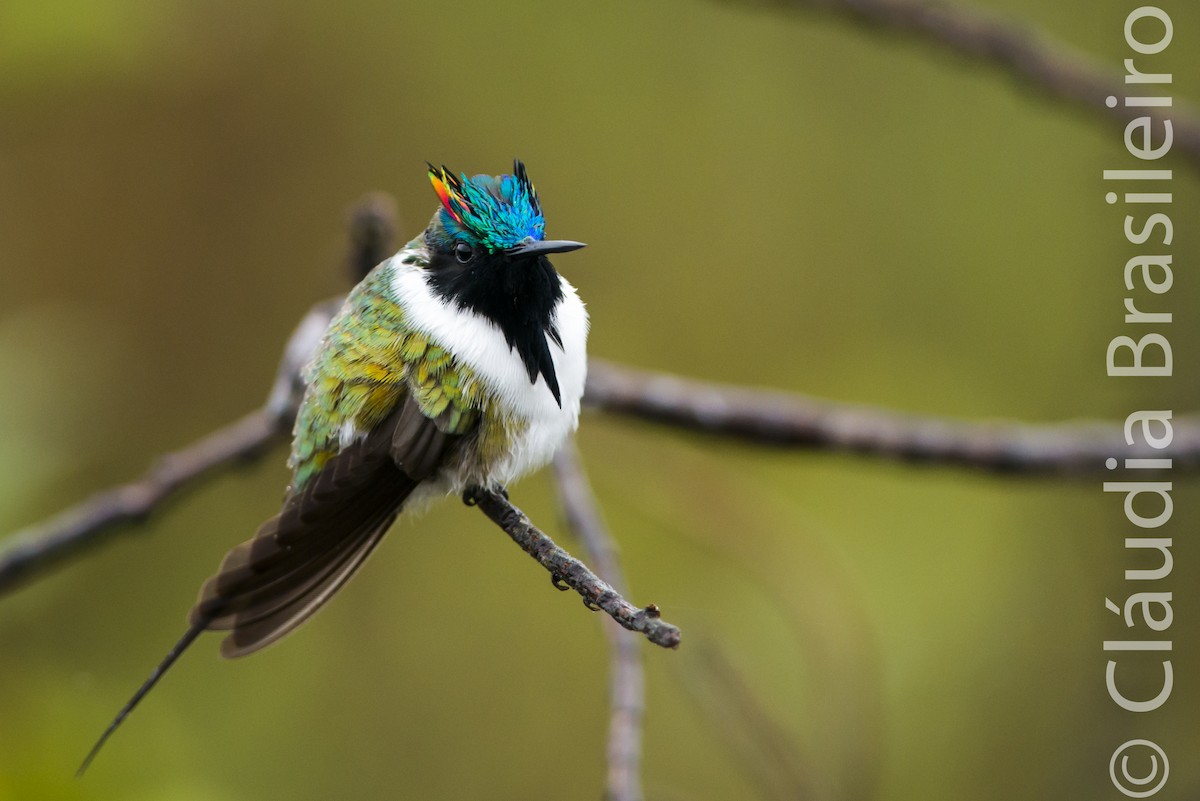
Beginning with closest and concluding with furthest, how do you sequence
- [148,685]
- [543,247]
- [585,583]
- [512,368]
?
1. [585,583]
2. [148,685]
3. [543,247]
4. [512,368]

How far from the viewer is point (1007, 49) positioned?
3584mm

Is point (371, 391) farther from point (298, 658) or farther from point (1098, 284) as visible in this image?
point (1098, 284)

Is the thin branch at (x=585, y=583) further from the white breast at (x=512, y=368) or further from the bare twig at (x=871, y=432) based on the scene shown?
the bare twig at (x=871, y=432)

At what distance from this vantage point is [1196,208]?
5586mm

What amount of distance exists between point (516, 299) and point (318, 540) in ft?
2.25

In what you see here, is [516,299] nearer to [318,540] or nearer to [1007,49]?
[318,540]

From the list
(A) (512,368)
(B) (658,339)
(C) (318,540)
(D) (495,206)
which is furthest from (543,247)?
(B) (658,339)

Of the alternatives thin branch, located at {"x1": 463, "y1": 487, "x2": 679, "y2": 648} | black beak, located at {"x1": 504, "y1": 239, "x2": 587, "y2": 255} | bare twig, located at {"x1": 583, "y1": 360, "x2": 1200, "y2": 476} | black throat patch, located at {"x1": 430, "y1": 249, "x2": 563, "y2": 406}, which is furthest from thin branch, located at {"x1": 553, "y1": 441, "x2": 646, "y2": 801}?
black beak, located at {"x1": 504, "y1": 239, "x2": 587, "y2": 255}

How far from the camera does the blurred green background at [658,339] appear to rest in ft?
16.1

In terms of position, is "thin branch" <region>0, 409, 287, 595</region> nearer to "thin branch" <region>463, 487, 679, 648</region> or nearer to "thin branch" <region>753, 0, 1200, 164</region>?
"thin branch" <region>463, 487, 679, 648</region>

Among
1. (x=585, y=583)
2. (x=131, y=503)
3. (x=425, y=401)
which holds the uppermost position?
(x=425, y=401)

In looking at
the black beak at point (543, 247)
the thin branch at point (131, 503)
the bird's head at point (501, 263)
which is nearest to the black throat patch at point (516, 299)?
the bird's head at point (501, 263)

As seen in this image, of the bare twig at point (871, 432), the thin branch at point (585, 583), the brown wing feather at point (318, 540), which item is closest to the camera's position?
the thin branch at point (585, 583)

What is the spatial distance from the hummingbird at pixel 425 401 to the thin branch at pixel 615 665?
16.0 inches
